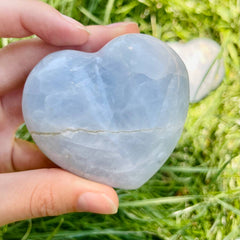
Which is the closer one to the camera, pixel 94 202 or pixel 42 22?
pixel 94 202

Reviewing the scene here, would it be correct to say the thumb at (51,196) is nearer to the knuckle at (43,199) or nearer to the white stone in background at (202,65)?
the knuckle at (43,199)

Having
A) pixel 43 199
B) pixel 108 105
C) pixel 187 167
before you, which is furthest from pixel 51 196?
pixel 187 167

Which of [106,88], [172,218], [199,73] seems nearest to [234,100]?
[199,73]

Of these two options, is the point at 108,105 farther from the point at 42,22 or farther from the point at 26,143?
the point at 26,143

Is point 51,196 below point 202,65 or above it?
below

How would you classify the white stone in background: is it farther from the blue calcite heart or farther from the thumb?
the thumb

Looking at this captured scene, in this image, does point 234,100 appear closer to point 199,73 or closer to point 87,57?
point 199,73

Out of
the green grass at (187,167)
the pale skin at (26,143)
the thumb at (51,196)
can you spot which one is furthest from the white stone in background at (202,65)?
the thumb at (51,196)
